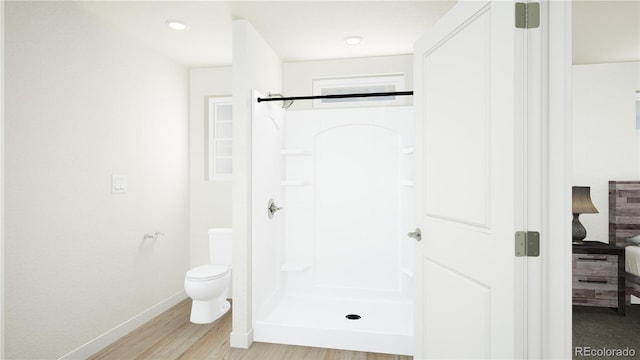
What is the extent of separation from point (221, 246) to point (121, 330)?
100 centimetres

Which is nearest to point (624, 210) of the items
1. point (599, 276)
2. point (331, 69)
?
point (599, 276)

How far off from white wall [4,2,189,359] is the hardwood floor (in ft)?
0.66

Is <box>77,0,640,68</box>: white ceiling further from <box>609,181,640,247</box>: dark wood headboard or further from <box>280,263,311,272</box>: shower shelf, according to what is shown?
<box>280,263,311,272</box>: shower shelf

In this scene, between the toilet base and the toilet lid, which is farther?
the toilet base

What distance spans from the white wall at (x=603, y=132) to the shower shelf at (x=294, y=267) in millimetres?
2759

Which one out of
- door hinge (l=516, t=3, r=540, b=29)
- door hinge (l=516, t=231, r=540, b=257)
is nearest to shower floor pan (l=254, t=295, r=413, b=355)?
door hinge (l=516, t=231, r=540, b=257)

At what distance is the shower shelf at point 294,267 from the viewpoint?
10.9 feet

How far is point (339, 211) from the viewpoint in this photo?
11.3 feet

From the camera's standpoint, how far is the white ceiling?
246 centimetres

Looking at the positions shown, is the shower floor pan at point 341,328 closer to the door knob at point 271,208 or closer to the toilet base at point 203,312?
the toilet base at point 203,312

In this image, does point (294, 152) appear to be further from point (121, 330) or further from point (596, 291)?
point (596, 291)

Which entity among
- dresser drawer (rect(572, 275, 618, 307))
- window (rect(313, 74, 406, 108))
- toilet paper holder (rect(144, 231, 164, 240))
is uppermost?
window (rect(313, 74, 406, 108))

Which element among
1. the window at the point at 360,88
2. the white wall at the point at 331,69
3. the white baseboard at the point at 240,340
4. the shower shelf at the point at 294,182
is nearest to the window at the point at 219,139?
the white wall at the point at 331,69

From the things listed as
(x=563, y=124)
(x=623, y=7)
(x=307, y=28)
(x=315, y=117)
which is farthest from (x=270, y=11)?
(x=623, y=7)
